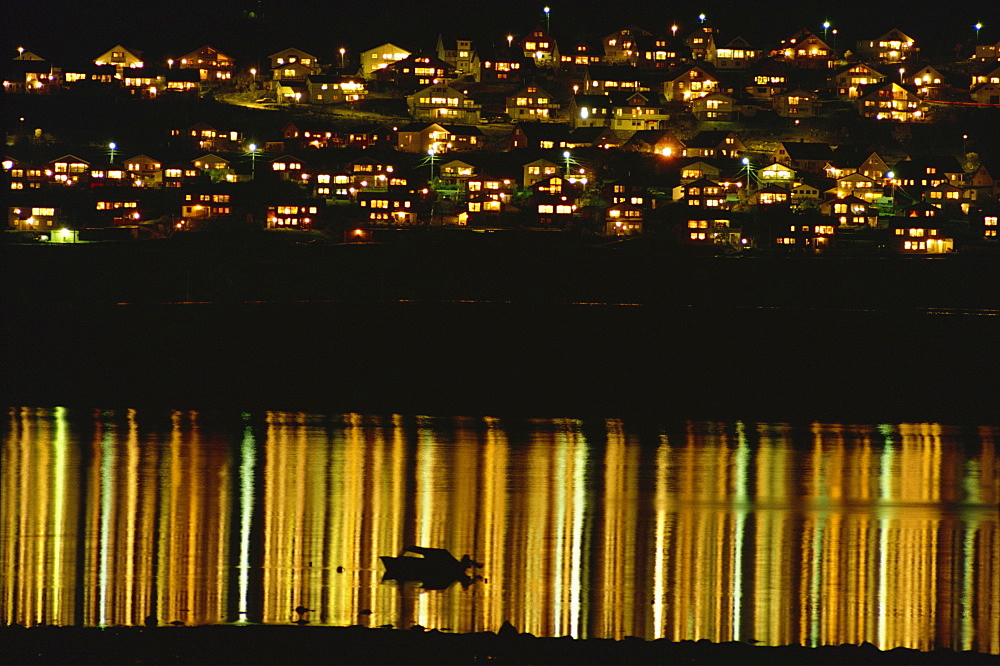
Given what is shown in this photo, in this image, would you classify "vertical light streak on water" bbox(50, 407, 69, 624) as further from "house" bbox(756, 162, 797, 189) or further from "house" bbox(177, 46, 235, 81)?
"house" bbox(177, 46, 235, 81)

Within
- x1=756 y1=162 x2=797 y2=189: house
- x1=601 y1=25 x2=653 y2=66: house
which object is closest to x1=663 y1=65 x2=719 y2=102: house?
x1=601 y1=25 x2=653 y2=66: house

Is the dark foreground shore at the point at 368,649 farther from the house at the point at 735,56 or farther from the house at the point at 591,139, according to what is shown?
the house at the point at 735,56

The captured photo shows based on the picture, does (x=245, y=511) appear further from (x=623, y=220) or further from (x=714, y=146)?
(x=714, y=146)

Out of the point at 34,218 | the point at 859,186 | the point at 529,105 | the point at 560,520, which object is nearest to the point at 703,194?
the point at 859,186

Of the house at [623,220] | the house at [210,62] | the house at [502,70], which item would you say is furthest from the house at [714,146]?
the house at [210,62]

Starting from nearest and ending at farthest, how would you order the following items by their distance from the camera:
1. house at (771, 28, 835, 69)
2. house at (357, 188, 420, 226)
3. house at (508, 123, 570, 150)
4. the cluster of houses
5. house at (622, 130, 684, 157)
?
1. house at (357, 188, 420, 226)
2. the cluster of houses
3. house at (508, 123, 570, 150)
4. house at (622, 130, 684, 157)
5. house at (771, 28, 835, 69)

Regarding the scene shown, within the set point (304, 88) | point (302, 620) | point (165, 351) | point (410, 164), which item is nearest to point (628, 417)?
point (165, 351)
